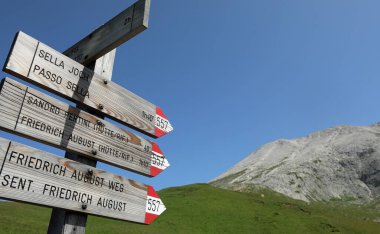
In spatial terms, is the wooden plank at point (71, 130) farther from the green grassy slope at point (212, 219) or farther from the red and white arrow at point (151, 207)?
the green grassy slope at point (212, 219)

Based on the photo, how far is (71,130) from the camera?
5.44m

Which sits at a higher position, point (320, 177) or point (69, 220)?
point (320, 177)

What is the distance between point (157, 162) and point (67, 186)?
2.08 m

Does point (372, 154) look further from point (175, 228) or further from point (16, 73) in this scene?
point (16, 73)

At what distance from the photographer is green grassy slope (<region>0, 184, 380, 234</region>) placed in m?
48.3

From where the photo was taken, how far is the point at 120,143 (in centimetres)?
618

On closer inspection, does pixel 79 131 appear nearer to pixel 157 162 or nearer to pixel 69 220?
pixel 69 220

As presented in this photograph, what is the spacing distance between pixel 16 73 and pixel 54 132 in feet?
3.29

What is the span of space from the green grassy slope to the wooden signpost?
3802 cm

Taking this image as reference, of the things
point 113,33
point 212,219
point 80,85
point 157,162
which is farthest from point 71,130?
point 212,219

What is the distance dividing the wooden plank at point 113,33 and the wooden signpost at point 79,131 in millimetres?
16

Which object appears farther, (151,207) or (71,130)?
(151,207)

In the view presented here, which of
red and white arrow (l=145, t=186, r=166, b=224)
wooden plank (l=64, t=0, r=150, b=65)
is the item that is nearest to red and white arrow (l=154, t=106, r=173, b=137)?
red and white arrow (l=145, t=186, r=166, b=224)

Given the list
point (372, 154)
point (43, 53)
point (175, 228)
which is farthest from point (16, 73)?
point (372, 154)
